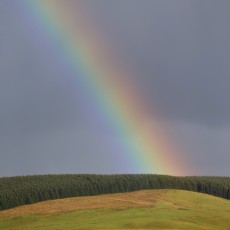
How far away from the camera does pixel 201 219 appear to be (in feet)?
220

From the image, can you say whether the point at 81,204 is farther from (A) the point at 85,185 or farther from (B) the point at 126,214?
(A) the point at 85,185

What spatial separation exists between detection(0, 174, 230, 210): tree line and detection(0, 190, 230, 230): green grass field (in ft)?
15.4

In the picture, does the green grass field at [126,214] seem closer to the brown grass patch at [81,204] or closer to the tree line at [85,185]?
the brown grass patch at [81,204]

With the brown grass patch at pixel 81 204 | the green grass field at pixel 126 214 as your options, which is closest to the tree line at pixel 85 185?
the brown grass patch at pixel 81 204

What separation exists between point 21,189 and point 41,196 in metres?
4.02

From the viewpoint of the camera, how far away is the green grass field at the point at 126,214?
2439 inches

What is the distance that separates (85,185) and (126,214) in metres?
32.7

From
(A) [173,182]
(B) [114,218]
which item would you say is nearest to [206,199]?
(A) [173,182]

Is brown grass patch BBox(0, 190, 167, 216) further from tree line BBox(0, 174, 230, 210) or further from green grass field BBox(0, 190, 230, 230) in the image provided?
tree line BBox(0, 174, 230, 210)

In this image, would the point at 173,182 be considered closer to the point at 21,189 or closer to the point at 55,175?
the point at 55,175

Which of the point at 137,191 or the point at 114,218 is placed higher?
the point at 137,191

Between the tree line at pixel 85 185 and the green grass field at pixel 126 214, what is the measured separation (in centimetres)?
470

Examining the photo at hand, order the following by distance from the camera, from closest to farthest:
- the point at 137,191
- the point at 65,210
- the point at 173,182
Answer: the point at 65,210
the point at 137,191
the point at 173,182

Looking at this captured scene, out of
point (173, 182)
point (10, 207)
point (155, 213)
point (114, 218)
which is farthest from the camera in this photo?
point (173, 182)
